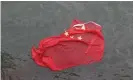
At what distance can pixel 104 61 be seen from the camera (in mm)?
2775

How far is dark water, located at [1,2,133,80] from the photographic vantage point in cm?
273

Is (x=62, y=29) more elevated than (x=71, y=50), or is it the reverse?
(x=62, y=29)

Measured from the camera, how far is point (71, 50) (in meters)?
2.68

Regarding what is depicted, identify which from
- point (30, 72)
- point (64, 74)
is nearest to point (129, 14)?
point (64, 74)

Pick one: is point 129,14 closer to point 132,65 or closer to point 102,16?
point 102,16

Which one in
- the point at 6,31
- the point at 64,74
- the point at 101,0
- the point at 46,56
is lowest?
the point at 64,74

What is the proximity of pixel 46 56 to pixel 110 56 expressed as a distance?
0.61 meters

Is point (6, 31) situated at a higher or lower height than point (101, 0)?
lower

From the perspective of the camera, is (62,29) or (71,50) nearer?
(71,50)

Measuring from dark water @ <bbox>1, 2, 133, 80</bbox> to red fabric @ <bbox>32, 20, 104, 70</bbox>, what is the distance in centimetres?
7

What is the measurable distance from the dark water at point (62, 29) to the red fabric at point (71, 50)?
0.07 meters

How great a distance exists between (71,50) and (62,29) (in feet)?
1.00

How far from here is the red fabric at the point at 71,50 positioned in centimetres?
268

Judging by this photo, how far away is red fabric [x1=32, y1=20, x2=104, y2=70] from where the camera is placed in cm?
268
